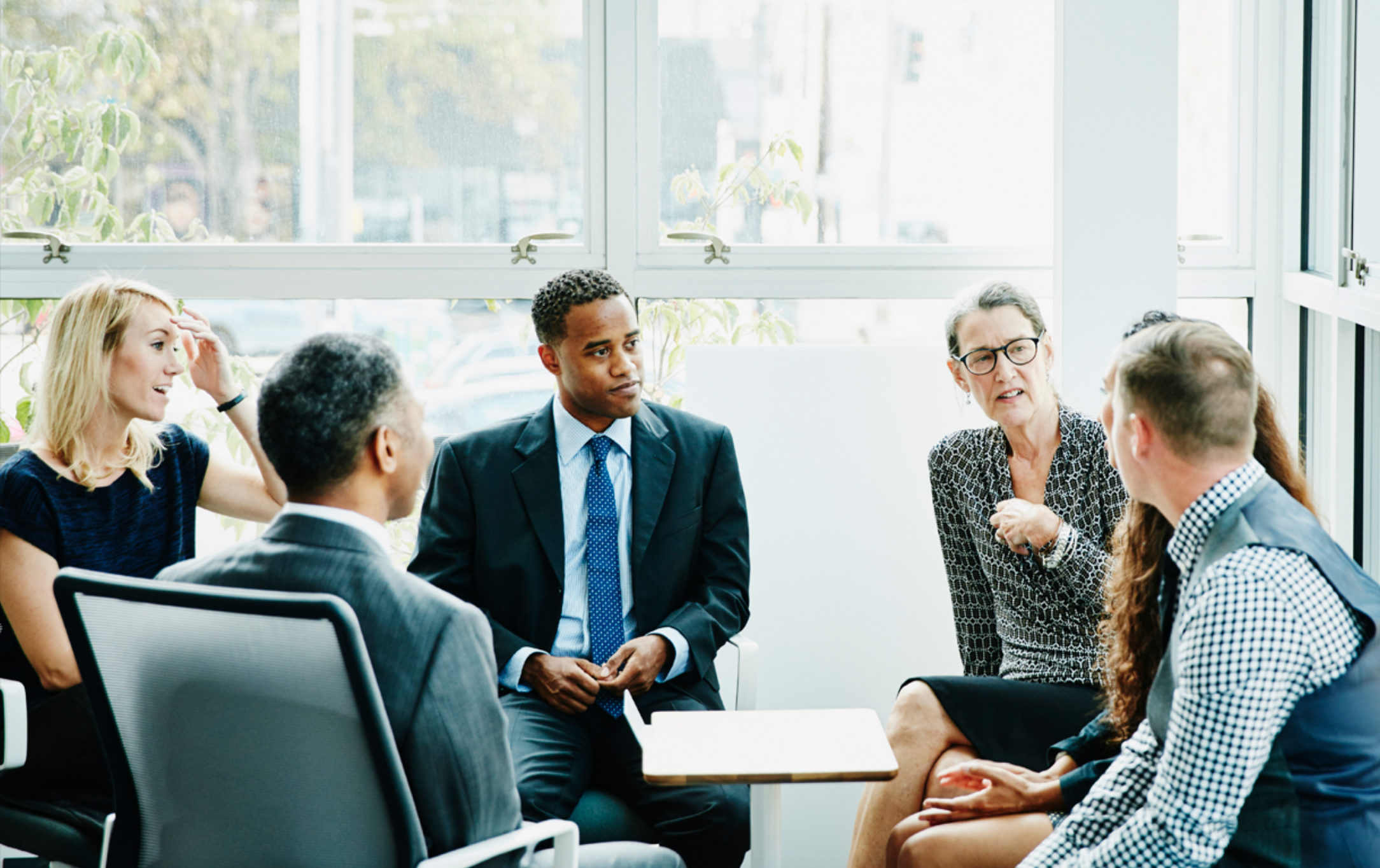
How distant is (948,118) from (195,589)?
Answer: 2.67m

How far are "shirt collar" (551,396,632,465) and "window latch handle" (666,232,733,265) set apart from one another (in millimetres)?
876

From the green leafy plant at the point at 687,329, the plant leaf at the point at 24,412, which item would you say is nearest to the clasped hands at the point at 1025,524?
the green leafy plant at the point at 687,329

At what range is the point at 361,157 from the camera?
3453 mm

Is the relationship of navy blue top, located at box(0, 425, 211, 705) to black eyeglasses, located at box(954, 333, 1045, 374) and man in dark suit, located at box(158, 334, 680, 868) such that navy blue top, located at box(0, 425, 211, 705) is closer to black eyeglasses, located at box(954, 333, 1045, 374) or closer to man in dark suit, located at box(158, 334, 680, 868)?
man in dark suit, located at box(158, 334, 680, 868)

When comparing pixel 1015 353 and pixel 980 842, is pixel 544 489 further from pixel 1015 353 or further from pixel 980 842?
pixel 980 842

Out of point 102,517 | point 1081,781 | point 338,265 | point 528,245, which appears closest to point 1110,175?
point 528,245

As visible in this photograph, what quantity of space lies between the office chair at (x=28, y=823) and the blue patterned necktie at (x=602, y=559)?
104 cm

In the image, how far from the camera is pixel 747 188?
3488 mm

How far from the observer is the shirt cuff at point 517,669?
8.36ft

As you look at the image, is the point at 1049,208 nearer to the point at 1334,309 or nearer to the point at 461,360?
the point at 1334,309

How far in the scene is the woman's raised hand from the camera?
279 centimetres

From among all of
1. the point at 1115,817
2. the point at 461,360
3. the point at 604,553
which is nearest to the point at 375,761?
the point at 1115,817

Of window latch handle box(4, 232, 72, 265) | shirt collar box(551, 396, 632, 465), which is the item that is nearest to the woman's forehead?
shirt collar box(551, 396, 632, 465)

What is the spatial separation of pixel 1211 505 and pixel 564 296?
158 centimetres
